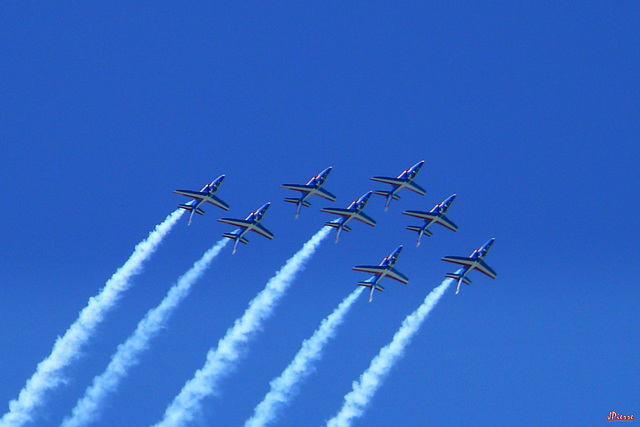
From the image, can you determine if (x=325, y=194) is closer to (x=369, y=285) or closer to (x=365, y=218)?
(x=365, y=218)

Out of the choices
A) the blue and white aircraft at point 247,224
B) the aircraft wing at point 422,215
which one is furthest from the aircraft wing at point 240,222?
the aircraft wing at point 422,215

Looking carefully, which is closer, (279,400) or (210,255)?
(279,400)

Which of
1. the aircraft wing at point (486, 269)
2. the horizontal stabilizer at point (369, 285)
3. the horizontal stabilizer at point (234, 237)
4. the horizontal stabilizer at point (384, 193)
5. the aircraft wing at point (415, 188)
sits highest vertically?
the aircraft wing at point (415, 188)

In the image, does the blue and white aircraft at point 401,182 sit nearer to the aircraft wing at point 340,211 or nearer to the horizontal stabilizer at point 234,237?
the aircraft wing at point 340,211

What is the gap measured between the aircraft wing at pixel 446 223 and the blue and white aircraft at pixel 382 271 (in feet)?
23.2

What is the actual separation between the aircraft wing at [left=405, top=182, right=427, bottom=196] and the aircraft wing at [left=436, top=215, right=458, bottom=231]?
14.0 feet

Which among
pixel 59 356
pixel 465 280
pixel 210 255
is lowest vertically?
pixel 59 356

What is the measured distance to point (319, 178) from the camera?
154750mm

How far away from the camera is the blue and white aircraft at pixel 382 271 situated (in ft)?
488

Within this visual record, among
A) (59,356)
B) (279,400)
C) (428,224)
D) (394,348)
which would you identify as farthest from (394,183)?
(59,356)

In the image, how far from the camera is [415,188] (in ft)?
517

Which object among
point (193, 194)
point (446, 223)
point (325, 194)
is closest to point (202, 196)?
point (193, 194)

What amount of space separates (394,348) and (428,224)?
15.7 meters

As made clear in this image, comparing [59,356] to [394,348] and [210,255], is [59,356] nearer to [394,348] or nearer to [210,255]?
[210,255]
